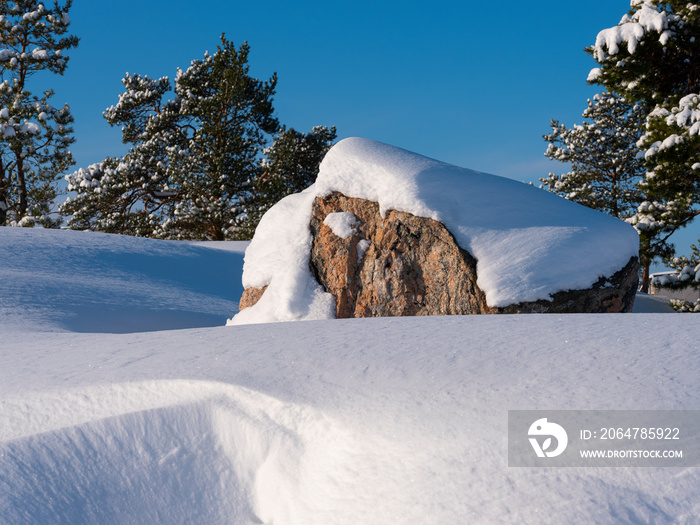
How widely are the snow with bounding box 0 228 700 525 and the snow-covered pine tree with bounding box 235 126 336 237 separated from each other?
505 inches

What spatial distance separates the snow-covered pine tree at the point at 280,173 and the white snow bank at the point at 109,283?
18.7ft

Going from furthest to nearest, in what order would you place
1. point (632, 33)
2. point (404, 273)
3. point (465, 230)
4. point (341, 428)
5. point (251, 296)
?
point (632, 33)
point (251, 296)
point (404, 273)
point (465, 230)
point (341, 428)

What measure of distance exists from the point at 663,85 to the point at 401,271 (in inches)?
297

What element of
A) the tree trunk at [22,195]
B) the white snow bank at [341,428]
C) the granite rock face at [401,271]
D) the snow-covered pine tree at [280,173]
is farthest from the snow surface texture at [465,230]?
the tree trunk at [22,195]

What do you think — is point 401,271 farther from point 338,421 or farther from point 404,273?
point 338,421

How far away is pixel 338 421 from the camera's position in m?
1.91

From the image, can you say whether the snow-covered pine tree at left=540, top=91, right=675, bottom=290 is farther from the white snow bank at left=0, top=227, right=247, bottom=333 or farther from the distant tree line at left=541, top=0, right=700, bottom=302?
Result: the white snow bank at left=0, top=227, right=247, bottom=333

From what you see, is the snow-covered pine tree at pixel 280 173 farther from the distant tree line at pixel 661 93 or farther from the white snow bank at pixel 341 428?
the white snow bank at pixel 341 428

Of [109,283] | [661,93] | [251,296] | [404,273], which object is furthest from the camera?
[661,93]

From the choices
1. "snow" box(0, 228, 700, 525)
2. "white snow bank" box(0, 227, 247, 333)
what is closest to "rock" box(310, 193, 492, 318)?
"snow" box(0, 228, 700, 525)

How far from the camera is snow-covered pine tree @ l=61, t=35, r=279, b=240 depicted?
54.1 ft

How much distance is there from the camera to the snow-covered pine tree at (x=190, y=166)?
16.5 m

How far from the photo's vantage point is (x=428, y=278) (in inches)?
167

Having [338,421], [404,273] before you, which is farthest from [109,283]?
[338,421]
